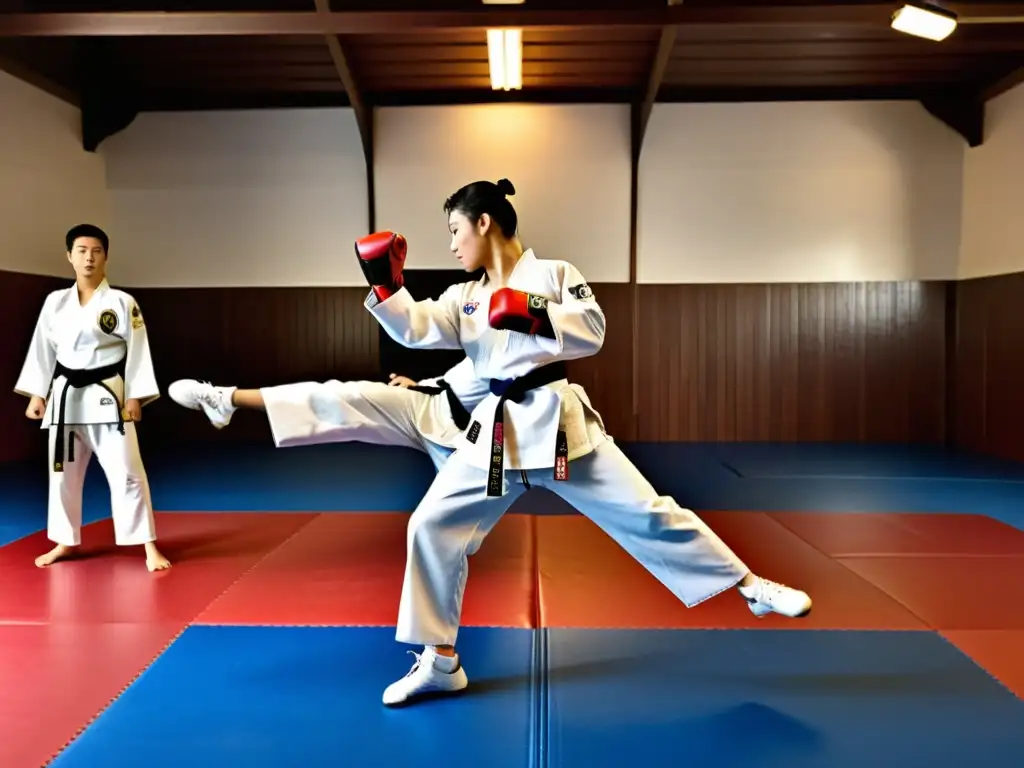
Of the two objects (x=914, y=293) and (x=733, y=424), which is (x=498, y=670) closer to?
(x=733, y=424)

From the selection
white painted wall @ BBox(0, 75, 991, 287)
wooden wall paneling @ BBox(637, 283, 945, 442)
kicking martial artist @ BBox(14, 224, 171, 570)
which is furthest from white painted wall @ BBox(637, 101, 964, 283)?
kicking martial artist @ BBox(14, 224, 171, 570)

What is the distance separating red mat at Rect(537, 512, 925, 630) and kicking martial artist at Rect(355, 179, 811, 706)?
0.59m

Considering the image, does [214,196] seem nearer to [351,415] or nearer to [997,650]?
[351,415]

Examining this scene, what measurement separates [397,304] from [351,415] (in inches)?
46.5

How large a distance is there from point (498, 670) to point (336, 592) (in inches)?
40.7

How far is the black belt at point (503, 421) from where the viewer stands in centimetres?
213

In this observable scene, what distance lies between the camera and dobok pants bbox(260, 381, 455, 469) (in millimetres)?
2932

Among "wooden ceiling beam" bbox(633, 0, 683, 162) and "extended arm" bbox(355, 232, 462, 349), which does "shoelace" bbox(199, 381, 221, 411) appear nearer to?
"extended arm" bbox(355, 232, 462, 349)

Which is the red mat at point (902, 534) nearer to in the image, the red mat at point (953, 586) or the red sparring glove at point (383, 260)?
the red mat at point (953, 586)

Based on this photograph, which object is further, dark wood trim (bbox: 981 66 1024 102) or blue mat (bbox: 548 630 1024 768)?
dark wood trim (bbox: 981 66 1024 102)

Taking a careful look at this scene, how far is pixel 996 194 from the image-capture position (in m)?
7.79

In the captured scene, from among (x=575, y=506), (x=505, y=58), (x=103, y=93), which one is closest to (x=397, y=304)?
(x=575, y=506)

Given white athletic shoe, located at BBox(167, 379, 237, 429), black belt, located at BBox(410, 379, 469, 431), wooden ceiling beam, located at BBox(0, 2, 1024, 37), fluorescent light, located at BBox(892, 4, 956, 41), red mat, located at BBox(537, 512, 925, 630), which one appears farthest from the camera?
wooden ceiling beam, located at BBox(0, 2, 1024, 37)

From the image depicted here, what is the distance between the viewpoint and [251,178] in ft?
28.7
